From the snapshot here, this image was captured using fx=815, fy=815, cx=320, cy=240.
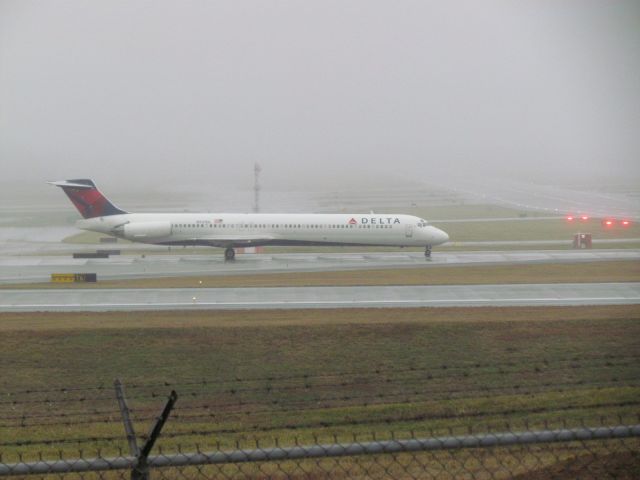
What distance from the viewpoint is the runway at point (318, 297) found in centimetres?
2752

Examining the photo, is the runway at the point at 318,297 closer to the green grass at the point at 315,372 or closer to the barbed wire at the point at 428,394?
the green grass at the point at 315,372

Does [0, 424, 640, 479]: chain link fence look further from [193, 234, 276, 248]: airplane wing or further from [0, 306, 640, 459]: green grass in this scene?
[193, 234, 276, 248]: airplane wing

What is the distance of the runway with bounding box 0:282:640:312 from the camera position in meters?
27.5

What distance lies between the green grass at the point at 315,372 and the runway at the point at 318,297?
3.41m

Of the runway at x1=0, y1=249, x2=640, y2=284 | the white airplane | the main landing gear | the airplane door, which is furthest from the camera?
the airplane door

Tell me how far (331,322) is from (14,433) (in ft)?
33.6

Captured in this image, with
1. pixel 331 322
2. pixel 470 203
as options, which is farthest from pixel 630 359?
pixel 470 203

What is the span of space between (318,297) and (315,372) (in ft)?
38.6

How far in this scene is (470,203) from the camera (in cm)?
8900

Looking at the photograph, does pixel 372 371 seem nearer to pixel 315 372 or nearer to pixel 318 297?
pixel 315 372

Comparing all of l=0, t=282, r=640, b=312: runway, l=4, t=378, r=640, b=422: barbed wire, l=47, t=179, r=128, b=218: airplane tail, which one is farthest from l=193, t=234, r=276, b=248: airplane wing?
l=4, t=378, r=640, b=422: barbed wire

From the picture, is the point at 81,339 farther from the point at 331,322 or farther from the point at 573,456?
the point at 573,456

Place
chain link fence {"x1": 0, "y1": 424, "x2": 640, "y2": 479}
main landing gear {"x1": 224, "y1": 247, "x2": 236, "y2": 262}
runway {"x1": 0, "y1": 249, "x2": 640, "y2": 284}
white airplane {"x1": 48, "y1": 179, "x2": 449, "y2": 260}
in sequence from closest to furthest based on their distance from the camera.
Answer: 1. chain link fence {"x1": 0, "y1": 424, "x2": 640, "y2": 479}
2. runway {"x1": 0, "y1": 249, "x2": 640, "y2": 284}
3. main landing gear {"x1": 224, "y1": 247, "x2": 236, "y2": 262}
4. white airplane {"x1": 48, "y1": 179, "x2": 449, "y2": 260}

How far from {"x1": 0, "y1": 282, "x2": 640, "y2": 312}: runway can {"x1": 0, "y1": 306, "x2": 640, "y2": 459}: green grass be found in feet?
11.2
